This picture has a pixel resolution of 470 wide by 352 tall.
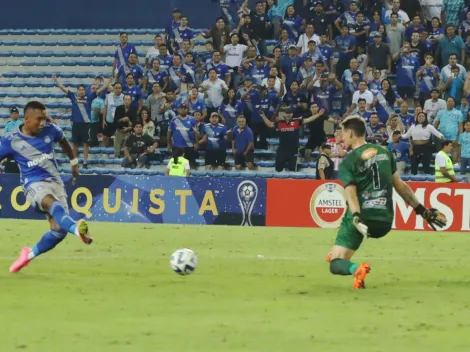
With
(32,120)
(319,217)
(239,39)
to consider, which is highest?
(239,39)

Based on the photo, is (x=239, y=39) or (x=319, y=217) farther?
(x=239, y=39)

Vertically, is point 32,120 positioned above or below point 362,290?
above

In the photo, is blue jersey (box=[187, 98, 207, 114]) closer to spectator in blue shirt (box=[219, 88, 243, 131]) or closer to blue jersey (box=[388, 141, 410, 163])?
spectator in blue shirt (box=[219, 88, 243, 131])

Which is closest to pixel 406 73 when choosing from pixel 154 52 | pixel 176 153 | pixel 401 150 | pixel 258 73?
pixel 401 150

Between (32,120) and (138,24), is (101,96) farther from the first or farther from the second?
(32,120)

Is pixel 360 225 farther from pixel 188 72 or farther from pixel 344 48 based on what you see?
pixel 188 72

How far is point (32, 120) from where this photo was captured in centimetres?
1358

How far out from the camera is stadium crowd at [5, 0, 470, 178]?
26312 mm

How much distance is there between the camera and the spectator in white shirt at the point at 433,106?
26.2m

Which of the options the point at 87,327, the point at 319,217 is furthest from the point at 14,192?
the point at 87,327

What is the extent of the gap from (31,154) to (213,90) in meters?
14.7

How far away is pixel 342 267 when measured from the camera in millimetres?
11977

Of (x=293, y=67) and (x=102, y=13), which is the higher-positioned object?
(x=102, y=13)

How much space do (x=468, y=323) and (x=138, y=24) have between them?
2766 centimetres
